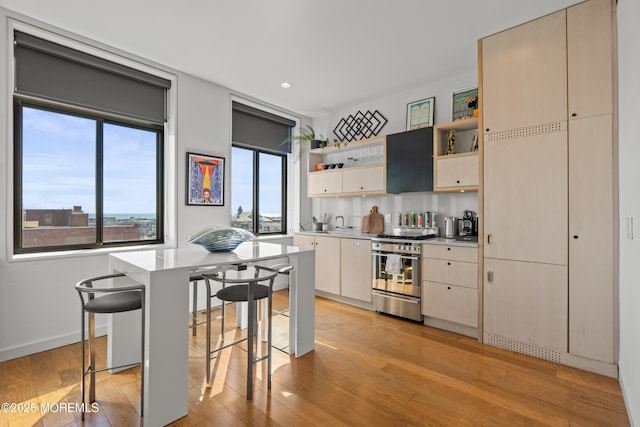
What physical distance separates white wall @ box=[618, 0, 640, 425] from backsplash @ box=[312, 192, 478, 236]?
1.50 metres

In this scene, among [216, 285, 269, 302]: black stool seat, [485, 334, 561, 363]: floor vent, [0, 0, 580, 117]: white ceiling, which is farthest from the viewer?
[485, 334, 561, 363]: floor vent

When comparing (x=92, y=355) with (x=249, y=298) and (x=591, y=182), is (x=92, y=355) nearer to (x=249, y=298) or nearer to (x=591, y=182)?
(x=249, y=298)

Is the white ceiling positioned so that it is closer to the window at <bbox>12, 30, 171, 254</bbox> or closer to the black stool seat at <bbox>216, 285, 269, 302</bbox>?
the window at <bbox>12, 30, 171, 254</bbox>

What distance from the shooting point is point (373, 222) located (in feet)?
14.1

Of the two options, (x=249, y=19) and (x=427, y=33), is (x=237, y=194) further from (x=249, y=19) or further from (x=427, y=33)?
(x=427, y=33)

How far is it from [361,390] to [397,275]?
1585mm

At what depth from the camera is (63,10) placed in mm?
2408

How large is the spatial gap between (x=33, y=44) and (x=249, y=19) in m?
1.81

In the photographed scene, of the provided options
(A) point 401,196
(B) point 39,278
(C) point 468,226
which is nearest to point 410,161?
(A) point 401,196

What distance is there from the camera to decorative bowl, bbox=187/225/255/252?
2.21 m

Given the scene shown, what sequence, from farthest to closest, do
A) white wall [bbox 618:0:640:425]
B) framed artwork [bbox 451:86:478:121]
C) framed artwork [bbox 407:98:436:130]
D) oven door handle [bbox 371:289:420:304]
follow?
framed artwork [bbox 407:98:436:130] < framed artwork [bbox 451:86:478:121] < oven door handle [bbox 371:289:420:304] < white wall [bbox 618:0:640:425]

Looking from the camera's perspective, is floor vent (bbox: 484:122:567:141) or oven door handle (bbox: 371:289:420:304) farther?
oven door handle (bbox: 371:289:420:304)

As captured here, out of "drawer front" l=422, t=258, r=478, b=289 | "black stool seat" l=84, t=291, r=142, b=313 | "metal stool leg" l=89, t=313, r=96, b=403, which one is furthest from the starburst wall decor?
"metal stool leg" l=89, t=313, r=96, b=403

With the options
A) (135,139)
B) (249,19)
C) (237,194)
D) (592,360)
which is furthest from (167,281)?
(592,360)
